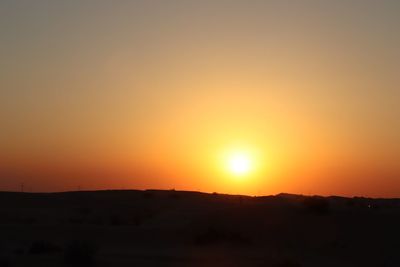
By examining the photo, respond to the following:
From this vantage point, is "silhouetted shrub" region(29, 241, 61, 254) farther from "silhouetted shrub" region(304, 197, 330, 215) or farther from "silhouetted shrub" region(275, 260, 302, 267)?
"silhouetted shrub" region(304, 197, 330, 215)

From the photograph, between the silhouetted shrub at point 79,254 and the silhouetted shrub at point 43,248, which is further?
the silhouetted shrub at point 43,248

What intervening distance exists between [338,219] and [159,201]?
42224mm

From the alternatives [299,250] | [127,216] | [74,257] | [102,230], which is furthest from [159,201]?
[74,257]

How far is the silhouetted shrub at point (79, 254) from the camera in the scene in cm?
3534

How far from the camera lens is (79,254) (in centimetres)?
3559

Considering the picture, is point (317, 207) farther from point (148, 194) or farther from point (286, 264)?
point (148, 194)

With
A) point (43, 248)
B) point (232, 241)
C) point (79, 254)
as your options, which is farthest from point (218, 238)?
point (79, 254)

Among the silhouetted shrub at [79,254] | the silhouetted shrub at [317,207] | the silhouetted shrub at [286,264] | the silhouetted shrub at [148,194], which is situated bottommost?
the silhouetted shrub at [286,264]

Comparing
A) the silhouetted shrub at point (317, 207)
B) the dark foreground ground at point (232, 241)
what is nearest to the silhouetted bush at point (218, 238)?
the dark foreground ground at point (232, 241)

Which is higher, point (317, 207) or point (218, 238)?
point (317, 207)

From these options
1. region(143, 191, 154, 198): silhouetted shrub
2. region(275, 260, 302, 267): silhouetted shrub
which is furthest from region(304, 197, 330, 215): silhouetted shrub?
region(143, 191, 154, 198): silhouetted shrub

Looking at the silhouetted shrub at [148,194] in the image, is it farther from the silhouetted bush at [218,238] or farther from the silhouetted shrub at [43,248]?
the silhouetted shrub at [43,248]

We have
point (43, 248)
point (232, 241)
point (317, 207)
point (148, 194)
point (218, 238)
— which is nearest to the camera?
point (43, 248)

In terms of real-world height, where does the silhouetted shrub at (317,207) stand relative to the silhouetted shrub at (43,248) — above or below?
above
